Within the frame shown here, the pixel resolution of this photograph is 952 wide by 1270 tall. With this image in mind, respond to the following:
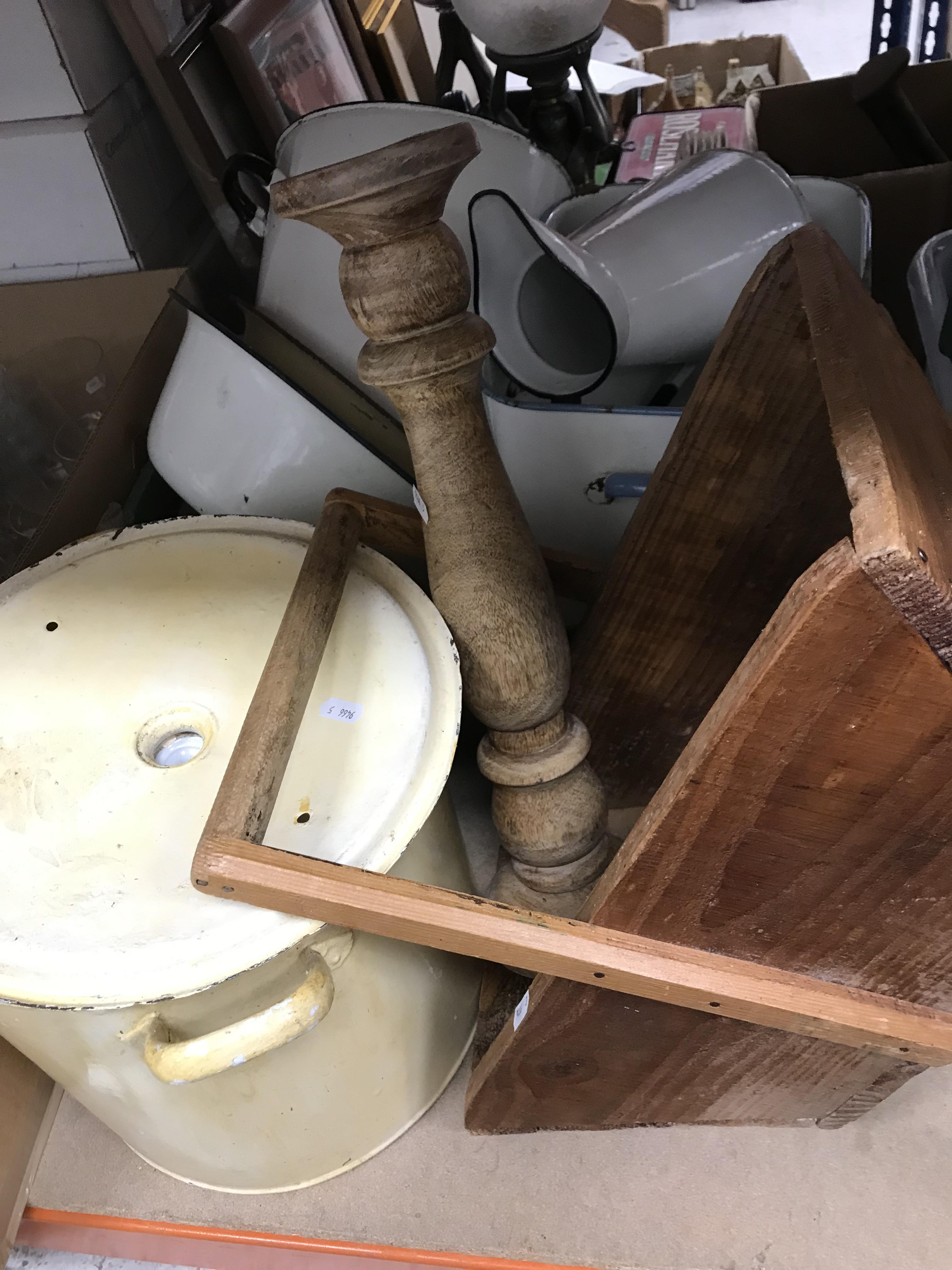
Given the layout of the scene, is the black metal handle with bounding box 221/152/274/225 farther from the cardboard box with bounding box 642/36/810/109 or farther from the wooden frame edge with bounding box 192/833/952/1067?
the cardboard box with bounding box 642/36/810/109

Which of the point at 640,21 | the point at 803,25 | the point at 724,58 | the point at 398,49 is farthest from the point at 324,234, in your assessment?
the point at 803,25

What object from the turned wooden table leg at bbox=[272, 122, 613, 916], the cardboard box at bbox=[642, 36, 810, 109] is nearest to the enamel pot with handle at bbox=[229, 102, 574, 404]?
the turned wooden table leg at bbox=[272, 122, 613, 916]

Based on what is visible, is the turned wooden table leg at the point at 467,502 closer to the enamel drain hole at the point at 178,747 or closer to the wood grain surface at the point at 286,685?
the wood grain surface at the point at 286,685

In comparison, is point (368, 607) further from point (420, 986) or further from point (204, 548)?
point (420, 986)

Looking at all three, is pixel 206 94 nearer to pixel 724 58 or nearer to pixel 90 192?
pixel 90 192

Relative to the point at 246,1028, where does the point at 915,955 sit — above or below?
below

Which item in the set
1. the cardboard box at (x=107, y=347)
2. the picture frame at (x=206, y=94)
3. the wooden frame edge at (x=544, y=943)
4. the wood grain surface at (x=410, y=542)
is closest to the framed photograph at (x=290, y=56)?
the picture frame at (x=206, y=94)

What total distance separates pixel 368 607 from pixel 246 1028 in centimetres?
29

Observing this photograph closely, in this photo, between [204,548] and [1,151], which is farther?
[1,151]

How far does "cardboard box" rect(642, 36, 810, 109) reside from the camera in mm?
1745

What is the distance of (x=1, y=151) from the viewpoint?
995 mm

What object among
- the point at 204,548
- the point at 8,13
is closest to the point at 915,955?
the point at 204,548

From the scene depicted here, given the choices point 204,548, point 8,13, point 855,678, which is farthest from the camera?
point 8,13

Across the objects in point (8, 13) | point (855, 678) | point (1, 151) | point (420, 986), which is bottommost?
point (420, 986)
